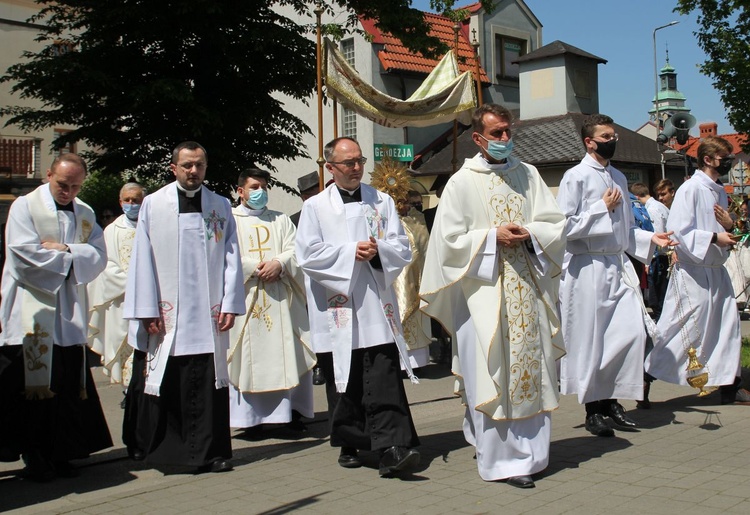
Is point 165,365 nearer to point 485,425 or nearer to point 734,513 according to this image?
point 485,425

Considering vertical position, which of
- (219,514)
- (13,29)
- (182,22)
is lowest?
(219,514)

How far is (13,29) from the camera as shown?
33.3 meters

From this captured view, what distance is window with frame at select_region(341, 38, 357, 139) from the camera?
29.4 metres

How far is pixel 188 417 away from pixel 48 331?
3.60 feet

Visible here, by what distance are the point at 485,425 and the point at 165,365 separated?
2.20 metres

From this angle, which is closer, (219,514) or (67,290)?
(219,514)

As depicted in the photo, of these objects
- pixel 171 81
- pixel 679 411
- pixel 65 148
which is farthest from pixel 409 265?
pixel 65 148

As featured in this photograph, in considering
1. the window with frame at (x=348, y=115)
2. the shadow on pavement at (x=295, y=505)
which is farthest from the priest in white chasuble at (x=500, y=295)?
the window with frame at (x=348, y=115)

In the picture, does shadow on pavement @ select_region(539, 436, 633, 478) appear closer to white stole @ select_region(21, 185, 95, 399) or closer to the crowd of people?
the crowd of people

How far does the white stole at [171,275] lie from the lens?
634cm

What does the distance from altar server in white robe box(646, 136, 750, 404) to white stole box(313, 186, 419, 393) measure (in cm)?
282

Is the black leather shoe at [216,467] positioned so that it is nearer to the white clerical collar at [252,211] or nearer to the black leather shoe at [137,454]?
the black leather shoe at [137,454]

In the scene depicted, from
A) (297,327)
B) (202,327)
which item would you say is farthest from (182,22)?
(202,327)

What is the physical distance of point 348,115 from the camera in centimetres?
3025
